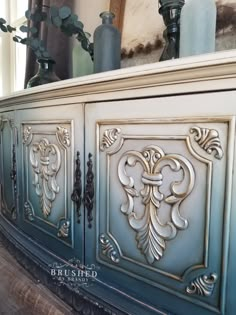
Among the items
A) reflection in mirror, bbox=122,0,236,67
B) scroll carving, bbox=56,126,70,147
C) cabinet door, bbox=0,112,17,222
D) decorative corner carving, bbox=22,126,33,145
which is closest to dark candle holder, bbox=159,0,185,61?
reflection in mirror, bbox=122,0,236,67

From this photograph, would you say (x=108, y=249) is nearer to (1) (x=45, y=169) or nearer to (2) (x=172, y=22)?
(1) (x=45, y=169)

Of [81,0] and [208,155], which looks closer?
[208,155]

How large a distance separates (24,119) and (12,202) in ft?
1.13

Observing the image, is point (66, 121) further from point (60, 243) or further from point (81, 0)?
point (81, 0)

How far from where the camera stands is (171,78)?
0.44 meters

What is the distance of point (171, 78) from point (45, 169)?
0.47 m

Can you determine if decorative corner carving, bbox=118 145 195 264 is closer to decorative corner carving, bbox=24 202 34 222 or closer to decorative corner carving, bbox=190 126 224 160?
decorative corner carving, bbox=190 126 224 160

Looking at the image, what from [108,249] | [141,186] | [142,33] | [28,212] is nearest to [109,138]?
[141,186]

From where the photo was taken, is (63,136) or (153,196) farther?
(63,136)

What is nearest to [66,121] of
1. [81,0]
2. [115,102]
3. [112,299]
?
[115,102]

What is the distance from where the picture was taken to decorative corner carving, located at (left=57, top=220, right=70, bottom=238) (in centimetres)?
68

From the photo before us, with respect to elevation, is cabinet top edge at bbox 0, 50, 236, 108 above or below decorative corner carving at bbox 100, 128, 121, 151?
above

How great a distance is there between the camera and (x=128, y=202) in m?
0.53

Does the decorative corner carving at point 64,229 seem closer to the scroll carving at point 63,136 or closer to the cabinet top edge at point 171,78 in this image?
the scroll carving at point 63,136
